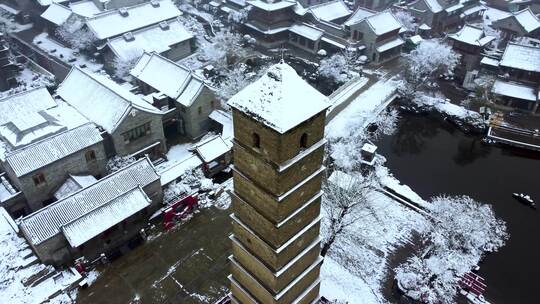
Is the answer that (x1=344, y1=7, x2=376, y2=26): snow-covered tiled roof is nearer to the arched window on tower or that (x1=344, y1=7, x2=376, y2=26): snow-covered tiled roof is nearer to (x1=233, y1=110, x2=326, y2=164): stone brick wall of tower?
(x1=233, y1=110, x2=326, y2=164): stone brick wall of tower

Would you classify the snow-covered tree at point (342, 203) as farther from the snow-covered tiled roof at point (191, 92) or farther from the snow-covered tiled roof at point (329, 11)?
the snow-covered tiled roof at point (329, 11)

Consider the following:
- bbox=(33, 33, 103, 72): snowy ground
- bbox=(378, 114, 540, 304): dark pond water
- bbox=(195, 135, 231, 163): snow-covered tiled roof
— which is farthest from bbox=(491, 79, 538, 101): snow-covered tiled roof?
bbox=(33, 33, 103, 72): snowy ground

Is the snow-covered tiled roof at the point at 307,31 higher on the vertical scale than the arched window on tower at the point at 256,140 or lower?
lower

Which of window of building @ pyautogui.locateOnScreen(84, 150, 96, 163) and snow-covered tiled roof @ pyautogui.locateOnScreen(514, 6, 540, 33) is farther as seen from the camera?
snow-covered tiled roof @ pyautogui.locateOnScreen(514, 6, 540, 33)

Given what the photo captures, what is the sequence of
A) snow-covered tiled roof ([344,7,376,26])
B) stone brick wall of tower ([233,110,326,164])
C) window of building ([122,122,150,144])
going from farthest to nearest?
snow-covered tiled roof ([344,7,376,26])
window of building ([122,122,150,144])
stone brick wall of tower ([233,110,326,164])

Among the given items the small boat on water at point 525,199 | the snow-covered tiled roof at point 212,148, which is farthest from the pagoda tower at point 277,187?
the small boat on water at point 525,199

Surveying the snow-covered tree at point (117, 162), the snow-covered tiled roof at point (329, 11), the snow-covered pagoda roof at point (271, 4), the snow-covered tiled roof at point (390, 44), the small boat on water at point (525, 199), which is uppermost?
the snow-covered pagoda roof at point (271, 4)

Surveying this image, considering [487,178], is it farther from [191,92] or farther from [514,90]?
[191,92]
